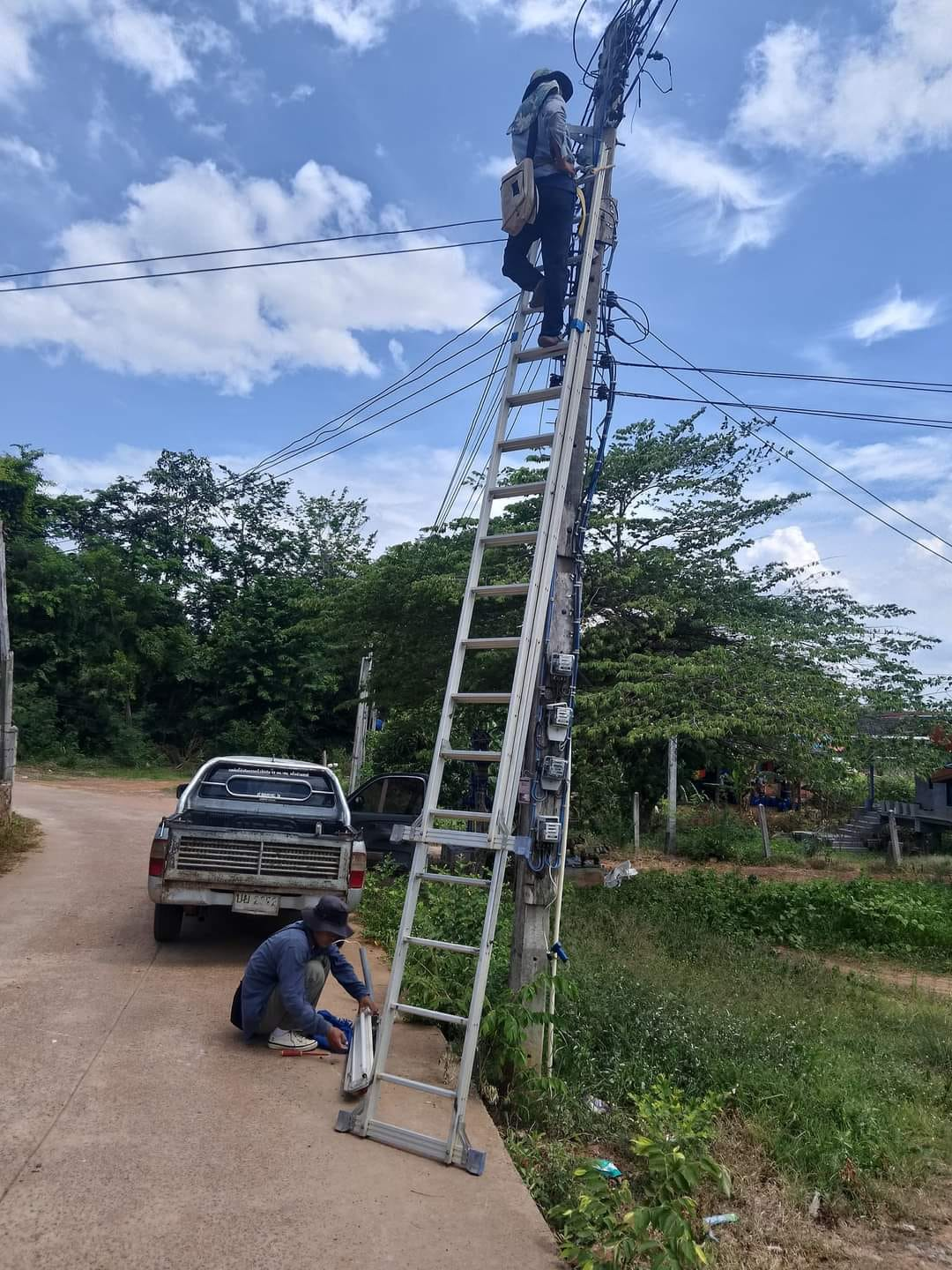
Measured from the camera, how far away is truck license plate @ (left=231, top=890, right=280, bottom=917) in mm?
7797

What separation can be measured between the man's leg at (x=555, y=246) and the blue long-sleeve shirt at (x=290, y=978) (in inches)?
170

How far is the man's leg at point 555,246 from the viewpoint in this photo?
6.28 m

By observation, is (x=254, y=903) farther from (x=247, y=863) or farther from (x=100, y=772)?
(x=100, y=772)

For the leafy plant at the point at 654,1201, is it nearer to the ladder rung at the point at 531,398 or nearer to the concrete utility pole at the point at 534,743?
the concrete utility pole at the point at 534,743

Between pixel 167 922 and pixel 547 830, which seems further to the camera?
pixel 167 922

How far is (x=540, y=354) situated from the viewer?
6.20m

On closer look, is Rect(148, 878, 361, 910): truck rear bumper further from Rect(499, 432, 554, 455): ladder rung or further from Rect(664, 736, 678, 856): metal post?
Rect(664, 736, 678, 856): metal post

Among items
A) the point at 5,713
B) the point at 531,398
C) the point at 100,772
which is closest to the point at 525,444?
the point at 531,398

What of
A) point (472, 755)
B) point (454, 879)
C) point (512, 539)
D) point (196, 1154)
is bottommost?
point (196, 1154)

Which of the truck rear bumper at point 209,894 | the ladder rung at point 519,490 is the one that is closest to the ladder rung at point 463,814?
the ladder rung at point 519,490

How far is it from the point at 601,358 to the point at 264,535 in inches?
1350

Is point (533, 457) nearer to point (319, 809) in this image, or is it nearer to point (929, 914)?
point (319, 809)

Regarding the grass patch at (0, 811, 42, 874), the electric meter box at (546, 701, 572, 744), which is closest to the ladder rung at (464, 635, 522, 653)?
the electric meter box at (546, 701, 572, 744)

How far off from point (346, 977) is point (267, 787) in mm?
4246
